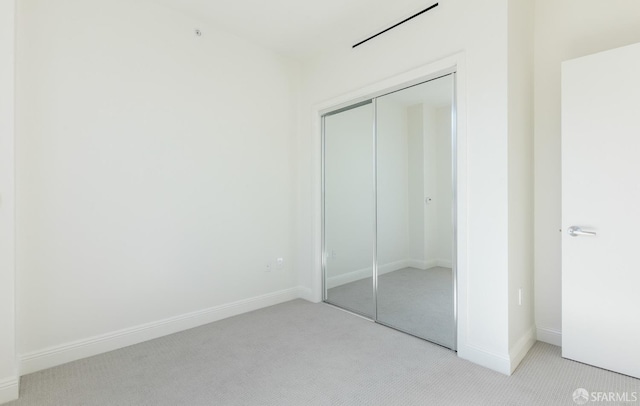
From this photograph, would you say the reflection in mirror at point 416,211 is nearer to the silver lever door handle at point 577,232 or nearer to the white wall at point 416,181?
the white wall at point 416,181

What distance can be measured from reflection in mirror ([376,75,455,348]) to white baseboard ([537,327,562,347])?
2.54 ft

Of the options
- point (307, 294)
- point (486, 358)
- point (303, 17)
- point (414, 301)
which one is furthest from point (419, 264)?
point (303, 17)

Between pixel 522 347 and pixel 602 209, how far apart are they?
1141 mm

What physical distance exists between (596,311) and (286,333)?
2.36 m

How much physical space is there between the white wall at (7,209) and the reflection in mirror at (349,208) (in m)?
2.62

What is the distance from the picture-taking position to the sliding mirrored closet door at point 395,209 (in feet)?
8.34

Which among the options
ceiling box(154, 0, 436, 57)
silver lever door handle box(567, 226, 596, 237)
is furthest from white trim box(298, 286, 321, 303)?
ceiling box(154, 0, 436, 57)

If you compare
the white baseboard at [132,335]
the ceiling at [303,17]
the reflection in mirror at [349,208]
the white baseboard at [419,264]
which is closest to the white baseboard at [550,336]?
the white baseboard at [419,264]

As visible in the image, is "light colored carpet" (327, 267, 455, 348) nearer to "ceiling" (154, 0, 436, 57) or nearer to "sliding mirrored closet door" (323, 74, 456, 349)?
"sliding mirrored closet door" (323, 74, 456, 349)

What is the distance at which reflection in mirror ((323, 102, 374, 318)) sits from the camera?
321cm

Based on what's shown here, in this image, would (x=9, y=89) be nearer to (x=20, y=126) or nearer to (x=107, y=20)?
(x=20, y=126)

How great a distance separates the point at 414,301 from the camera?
2828mm

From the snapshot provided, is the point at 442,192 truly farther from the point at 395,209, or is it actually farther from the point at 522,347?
the point at 522,347

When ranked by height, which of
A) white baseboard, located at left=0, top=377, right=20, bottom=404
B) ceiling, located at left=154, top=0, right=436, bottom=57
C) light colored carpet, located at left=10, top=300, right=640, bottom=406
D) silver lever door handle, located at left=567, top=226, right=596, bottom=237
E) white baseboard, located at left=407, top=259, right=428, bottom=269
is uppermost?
ceiling, located at left=154, top=0, right=436, bottom=57
